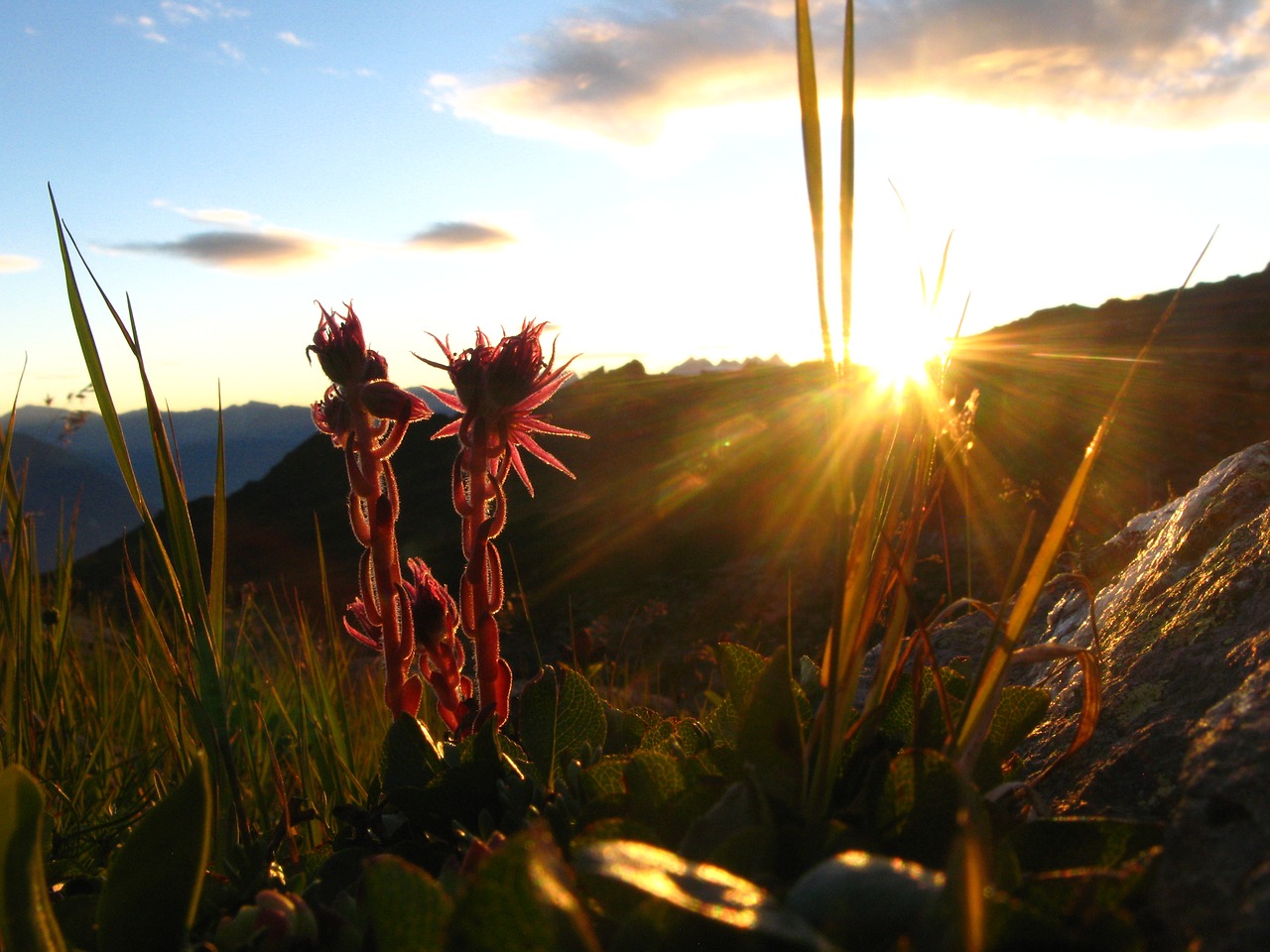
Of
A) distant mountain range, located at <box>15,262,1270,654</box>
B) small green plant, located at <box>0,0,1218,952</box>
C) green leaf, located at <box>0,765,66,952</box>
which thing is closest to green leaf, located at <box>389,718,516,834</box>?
small green plant, located at <box>0,0,1218,952</box>

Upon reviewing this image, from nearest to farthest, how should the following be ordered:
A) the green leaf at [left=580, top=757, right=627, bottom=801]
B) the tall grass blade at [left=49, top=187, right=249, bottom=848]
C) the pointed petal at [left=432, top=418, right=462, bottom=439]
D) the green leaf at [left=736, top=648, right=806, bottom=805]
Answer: the green leaf at [left=736, top=648, right=806, bottom=805] < the green leaf at [left=580, top=757, right=627, bottom=801] < the tall grass blade at [left=49, top=187, right=249, bottom=848] < the pointed petal at [left=432, top=418, right=462, bottom=439]

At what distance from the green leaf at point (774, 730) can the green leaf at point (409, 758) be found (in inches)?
23.4

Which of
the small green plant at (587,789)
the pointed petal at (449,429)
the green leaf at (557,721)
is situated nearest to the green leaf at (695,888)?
the small green plant at (587,789)

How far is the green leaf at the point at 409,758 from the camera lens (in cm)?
150

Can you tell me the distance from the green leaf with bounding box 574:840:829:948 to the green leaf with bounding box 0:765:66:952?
54 cm

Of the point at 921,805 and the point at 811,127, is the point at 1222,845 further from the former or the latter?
the point at 811,127

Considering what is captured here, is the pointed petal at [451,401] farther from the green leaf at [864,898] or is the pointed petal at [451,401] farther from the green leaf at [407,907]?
the green leaf at [864,898]

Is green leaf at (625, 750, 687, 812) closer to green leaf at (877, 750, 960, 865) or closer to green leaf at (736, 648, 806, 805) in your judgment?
green leaf at (736, 648, 806, 805)

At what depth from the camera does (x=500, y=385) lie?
1757 millimetres

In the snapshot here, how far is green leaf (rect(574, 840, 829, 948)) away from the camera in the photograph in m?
0.63

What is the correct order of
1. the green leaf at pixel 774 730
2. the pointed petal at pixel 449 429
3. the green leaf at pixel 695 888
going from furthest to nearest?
the pointed petal at pixel 449 429, the green leaf at pixel 774 730, the green leaf at pixel 695 888

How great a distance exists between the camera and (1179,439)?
9742 millimetres

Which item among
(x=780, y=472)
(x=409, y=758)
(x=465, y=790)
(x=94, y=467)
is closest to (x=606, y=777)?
(x=465, y=790)

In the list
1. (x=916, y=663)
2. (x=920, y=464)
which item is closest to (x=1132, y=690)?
(x=916, y=663)
